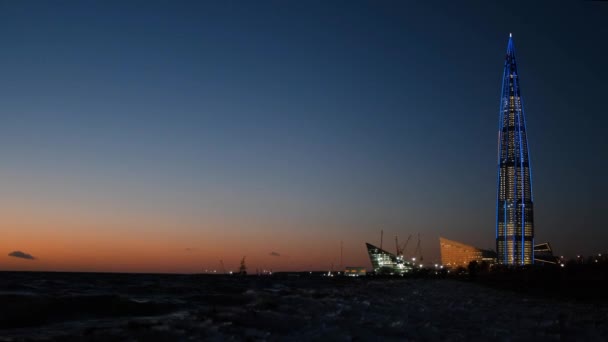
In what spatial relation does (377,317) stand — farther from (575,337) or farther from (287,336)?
(575,337)

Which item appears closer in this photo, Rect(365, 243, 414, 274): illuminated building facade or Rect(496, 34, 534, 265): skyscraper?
Rect(496, 34, 534, 265): skyscraper

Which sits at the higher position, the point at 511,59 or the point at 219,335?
the point at 511,59

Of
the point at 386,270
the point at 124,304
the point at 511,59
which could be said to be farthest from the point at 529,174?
the point at 124,304

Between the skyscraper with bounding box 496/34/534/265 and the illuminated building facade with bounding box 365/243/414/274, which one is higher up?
the skyscraper with bounding box 496/34/534/265

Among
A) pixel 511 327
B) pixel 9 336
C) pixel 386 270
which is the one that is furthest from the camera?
pixel 386 270

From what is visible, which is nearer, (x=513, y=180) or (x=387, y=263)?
(x=513, y=180)
